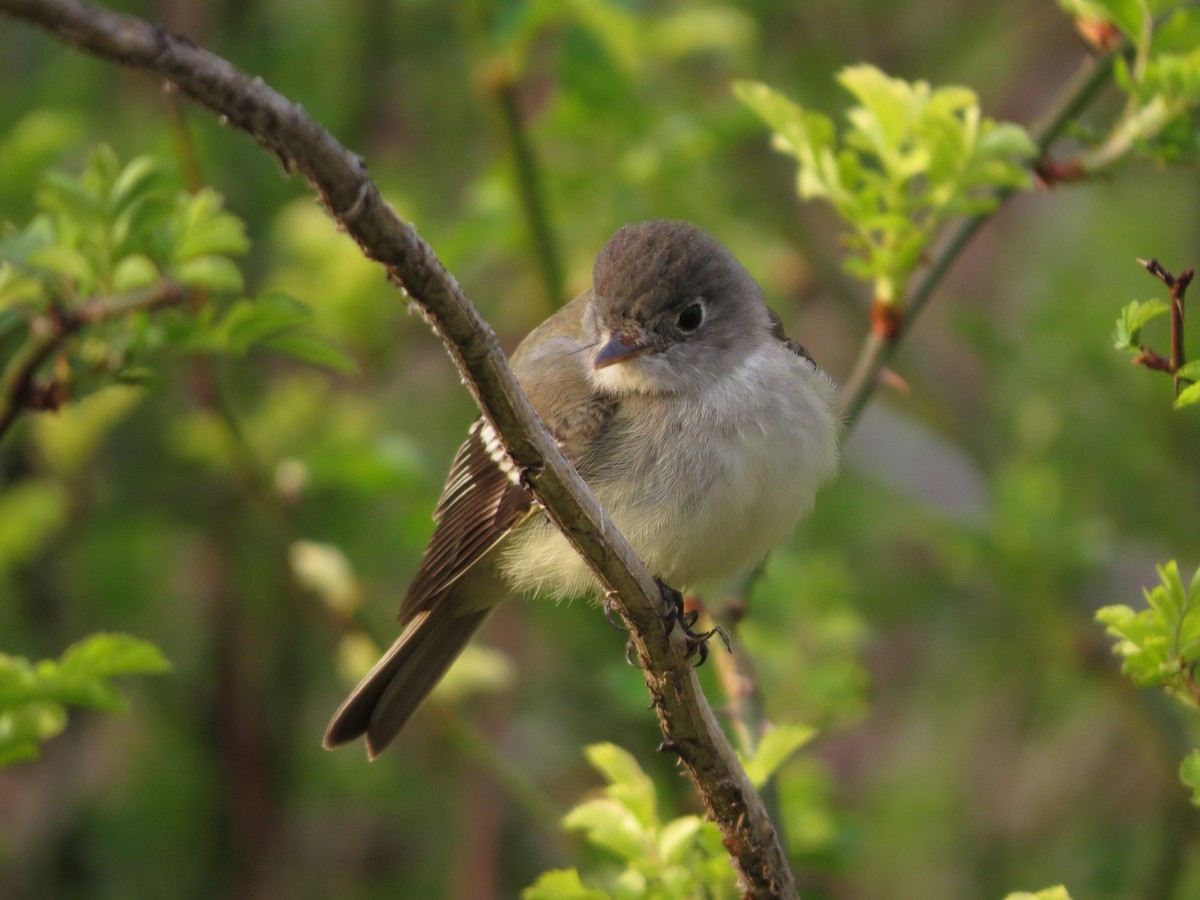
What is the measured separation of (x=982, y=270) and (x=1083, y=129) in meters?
5.88

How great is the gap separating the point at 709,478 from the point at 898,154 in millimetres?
877

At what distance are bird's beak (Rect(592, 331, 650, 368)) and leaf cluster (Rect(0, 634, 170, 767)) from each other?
4.38 feet

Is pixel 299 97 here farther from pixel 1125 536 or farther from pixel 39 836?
pixel 1125 536

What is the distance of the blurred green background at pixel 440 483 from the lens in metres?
4.89

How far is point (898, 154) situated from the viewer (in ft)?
10.3

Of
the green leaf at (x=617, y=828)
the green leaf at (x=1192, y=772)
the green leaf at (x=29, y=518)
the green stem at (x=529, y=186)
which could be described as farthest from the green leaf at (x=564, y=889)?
the green leaf at (x=29, y=518)

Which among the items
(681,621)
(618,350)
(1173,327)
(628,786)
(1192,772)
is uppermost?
(618,350)

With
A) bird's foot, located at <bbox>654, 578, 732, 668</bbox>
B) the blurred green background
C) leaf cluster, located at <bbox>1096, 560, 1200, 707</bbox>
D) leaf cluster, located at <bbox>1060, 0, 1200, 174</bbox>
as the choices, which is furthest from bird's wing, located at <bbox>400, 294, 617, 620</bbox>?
leaf cluster, located at <bbox>1096, 560, 1200, 707</bbox>

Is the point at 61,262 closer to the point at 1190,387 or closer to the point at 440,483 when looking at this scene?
the point at 1190,387

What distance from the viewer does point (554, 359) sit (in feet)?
13.1

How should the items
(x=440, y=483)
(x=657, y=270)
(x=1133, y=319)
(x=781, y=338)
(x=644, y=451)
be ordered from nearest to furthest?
1. (x=1133, y=319)
2. (x=644, y=451)
3. (x=657, y=270)
4. (x=781, y=338)
5. (x=440, y=483)

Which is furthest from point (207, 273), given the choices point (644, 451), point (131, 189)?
point (644, 451)

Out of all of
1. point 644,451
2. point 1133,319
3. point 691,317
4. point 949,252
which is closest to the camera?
point 1133,319

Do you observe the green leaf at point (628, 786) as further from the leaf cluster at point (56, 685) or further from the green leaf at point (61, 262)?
the green leaf at point (61, 262)
